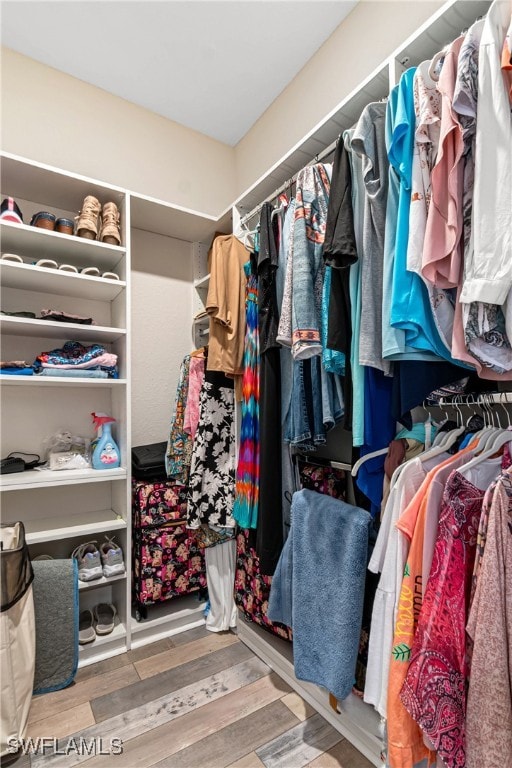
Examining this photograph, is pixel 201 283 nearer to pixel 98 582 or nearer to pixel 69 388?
pixel 69 388

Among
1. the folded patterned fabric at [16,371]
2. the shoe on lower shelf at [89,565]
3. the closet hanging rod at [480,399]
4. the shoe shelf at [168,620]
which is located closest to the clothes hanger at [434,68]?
the closet hanging rod at [480,399]

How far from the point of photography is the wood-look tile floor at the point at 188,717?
4.15 feet

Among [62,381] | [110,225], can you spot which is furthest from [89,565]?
[110,225]

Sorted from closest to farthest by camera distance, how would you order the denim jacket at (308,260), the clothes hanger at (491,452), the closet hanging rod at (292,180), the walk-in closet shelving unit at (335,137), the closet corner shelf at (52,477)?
the clothes hanger at (491,452)
the walk-in closet shelving unit at (335,137)
the denim jacket at (308,260)
the closet hanging rod at (292,180)
the closet corner shelf at (52,477)

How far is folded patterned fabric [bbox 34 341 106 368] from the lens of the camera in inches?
71.7

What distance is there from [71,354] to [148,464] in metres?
0.69

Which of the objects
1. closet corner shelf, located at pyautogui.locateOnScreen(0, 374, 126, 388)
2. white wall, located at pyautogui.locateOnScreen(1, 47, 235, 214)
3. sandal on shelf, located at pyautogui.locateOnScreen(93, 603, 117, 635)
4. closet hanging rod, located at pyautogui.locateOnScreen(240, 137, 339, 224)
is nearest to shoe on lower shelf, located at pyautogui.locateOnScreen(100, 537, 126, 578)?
sandal on shelf, located at pyautogui.locateOnScreen(93, 603, 117, 635)

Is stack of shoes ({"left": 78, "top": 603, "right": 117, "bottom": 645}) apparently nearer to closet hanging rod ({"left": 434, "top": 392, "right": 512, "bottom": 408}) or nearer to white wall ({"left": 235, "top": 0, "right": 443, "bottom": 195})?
closet hanging rod ({"left": 434, "top": 392, "right": 512, "bottom": 408})

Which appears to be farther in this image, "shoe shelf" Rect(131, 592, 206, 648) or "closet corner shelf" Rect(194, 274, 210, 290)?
"closet corner shelf" Rect(194, 274, 210, 290)

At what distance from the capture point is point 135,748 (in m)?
1.30

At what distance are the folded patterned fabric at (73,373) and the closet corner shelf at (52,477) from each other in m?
0.45

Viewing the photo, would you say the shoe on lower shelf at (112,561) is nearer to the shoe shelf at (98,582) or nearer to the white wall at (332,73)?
the shoe shelf at (98,582)

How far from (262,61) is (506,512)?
2441mm

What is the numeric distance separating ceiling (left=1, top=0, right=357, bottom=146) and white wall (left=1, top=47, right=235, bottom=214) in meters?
0.09
